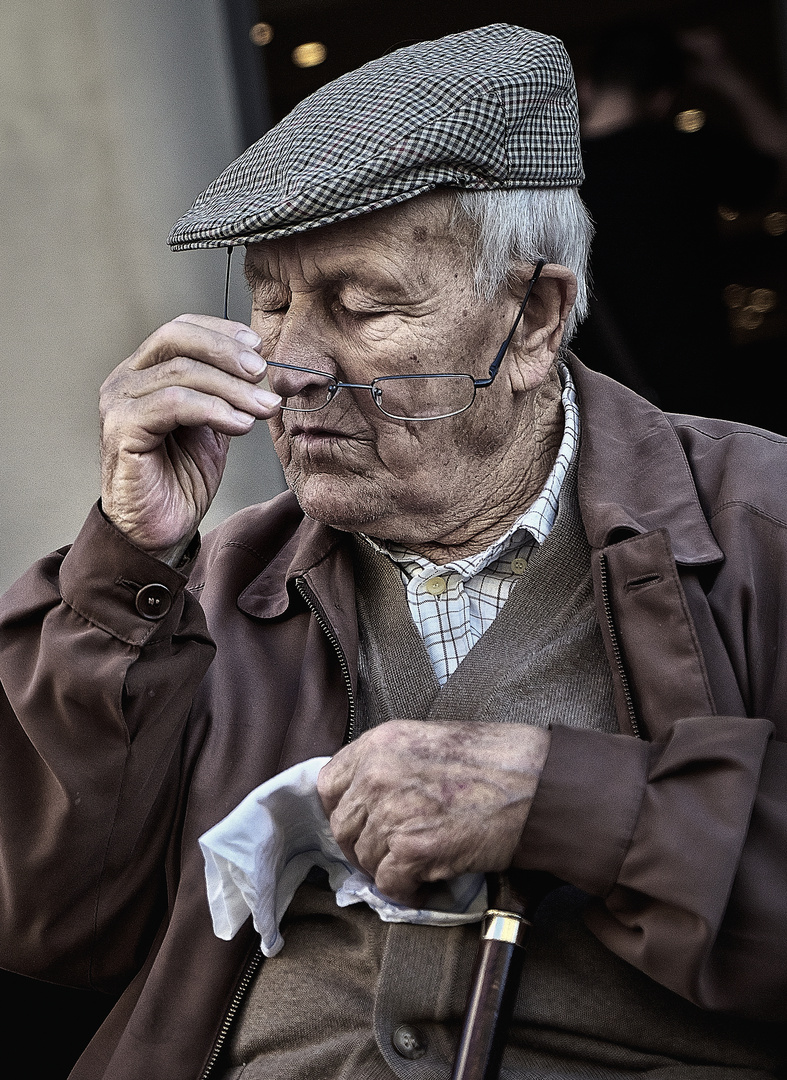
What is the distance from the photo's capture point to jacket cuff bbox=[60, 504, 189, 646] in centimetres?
171

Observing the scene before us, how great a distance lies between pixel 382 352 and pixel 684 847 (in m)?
0.91

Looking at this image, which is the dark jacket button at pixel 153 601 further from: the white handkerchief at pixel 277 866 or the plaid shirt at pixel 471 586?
the plaid shirt at pixel 471 586

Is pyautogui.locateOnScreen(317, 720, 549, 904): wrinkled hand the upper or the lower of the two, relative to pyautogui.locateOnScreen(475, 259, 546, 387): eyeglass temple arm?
lower

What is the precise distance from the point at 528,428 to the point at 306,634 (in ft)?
1.80

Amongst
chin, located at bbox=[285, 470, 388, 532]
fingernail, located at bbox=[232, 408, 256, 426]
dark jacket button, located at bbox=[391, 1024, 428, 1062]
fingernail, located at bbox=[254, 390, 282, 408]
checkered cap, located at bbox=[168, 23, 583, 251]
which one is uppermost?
checkered cap, located at bbox=[168, 23, 583, 251]

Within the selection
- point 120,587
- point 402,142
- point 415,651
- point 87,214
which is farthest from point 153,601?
point 87,214

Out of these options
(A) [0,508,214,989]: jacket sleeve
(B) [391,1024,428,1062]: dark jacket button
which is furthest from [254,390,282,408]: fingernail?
(B) [391,1024,428,1062]: dark jacket button

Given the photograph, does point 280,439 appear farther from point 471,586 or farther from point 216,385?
point 471,586

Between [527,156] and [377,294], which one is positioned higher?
[527,156]

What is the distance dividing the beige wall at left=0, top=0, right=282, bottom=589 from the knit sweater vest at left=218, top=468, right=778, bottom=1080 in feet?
5.19

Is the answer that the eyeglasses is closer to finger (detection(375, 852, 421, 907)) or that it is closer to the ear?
the ear

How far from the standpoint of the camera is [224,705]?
1.95 m

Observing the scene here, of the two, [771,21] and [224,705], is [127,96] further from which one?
A: [224,705]

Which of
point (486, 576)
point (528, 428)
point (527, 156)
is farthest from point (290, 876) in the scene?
point (527, 156)
